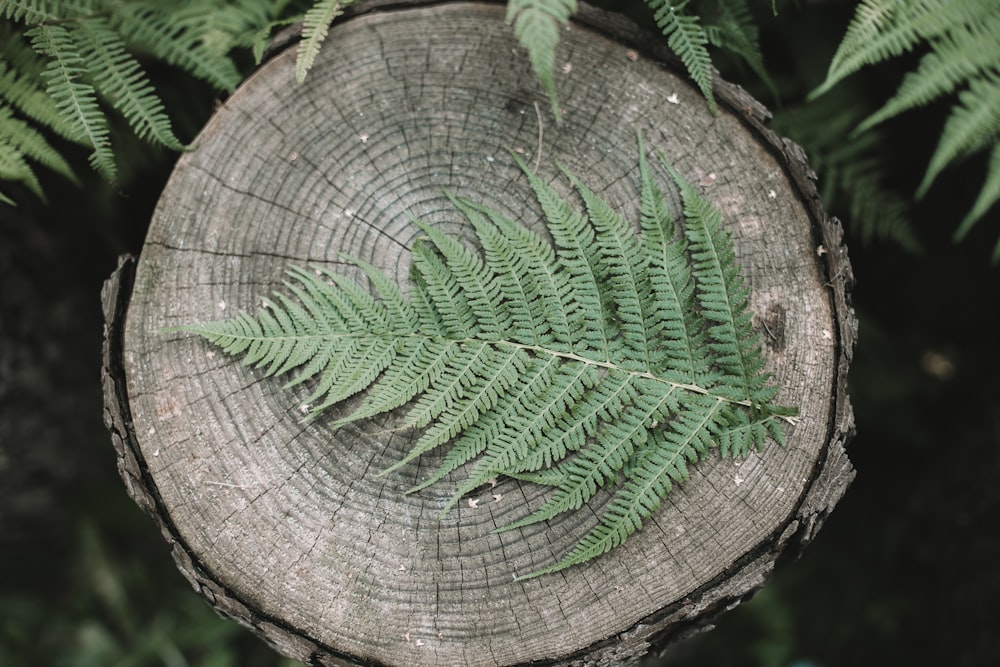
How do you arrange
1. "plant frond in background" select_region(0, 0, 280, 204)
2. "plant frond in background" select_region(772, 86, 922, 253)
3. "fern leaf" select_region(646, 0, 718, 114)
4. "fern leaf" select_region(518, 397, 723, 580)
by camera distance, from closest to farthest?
"fern leaf" select_region(518, 397, 723, 580)
"fern leaf" select_region(646, 0, 718, 114)
"plant frond in background" select_region(0, 0, 280, 204)
"plant frond in background" select_region(772, 86, 922, 253)

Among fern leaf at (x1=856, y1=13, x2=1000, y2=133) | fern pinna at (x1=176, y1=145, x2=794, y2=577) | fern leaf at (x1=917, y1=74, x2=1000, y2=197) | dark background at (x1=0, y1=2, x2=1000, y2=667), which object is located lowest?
dark background at (x1=0, y1=2, x2=1000, y2=667)

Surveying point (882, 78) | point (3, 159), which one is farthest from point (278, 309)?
point (882, 78)

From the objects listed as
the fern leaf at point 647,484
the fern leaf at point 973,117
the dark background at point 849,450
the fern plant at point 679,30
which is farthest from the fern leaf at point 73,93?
the fern leaf at point 973,117

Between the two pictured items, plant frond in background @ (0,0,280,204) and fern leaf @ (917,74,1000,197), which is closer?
fern leaf @ (917,74,1000,197)

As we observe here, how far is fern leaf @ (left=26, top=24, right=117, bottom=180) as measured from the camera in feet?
6.92

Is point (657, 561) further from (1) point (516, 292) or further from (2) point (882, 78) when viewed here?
(2) point (882, 78)

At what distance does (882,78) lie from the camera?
302cm

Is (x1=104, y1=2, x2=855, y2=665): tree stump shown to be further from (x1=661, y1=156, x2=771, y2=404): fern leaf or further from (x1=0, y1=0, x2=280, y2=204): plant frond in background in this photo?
(x1=0, y1=0, x2=280, y2=204): plant frond in background

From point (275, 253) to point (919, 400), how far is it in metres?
3.36

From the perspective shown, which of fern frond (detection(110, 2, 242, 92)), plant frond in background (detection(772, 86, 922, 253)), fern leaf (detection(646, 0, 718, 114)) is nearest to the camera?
fern leaf (detection(646, 0, 718, 114))

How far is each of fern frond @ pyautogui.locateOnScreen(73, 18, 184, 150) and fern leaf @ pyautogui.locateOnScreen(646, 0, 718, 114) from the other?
1546 mm

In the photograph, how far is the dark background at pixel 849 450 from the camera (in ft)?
9.78

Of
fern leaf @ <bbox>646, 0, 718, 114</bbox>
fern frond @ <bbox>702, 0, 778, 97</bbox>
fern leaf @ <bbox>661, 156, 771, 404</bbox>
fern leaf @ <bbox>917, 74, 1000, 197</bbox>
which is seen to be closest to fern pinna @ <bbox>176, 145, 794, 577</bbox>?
fern leaf @ <bbox>661, 156, 771, 404</bbox>

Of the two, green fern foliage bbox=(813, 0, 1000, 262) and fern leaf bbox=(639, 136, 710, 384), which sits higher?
green fern foliage bbox=(813, 0, 1000, 262)
